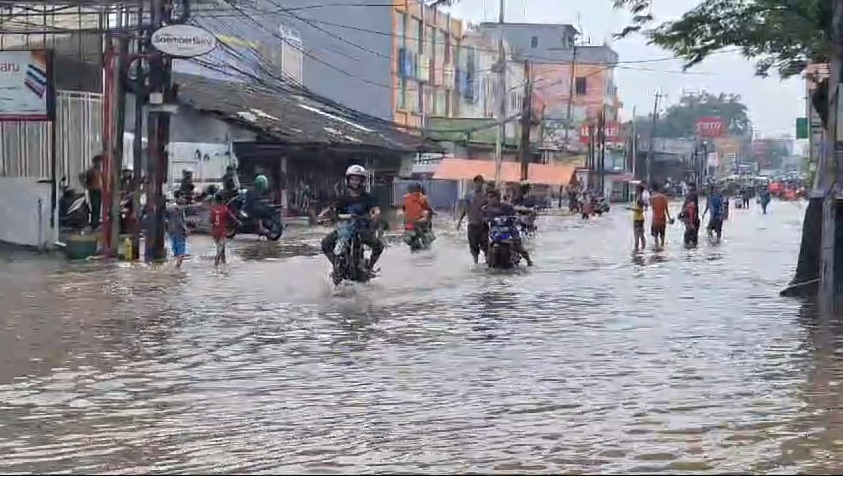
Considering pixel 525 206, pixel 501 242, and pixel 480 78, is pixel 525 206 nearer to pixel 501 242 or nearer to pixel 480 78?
pixel 501 242

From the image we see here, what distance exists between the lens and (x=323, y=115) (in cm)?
5025

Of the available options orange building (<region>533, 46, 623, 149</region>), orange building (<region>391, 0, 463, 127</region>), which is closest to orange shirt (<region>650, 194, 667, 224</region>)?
orange building (<region>391, 0, 463, 127</region>)

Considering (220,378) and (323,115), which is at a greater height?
(323,115)

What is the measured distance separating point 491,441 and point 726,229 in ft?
129

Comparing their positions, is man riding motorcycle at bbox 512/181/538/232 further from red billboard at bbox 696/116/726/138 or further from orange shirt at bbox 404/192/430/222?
red billboard at bbox 696/116/726/138

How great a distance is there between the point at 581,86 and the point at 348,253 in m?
97.2

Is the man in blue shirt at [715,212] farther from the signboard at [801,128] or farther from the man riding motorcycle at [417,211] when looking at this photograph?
the man riding motorcycle at [417,211]

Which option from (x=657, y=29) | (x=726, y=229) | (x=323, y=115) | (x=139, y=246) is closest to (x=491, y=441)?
(x=657, y=29)

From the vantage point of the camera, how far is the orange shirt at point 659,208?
1226 inches

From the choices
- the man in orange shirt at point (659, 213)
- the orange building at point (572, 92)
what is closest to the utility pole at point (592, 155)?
the orange building at point (572, 92)

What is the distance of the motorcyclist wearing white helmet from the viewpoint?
18.2 metres

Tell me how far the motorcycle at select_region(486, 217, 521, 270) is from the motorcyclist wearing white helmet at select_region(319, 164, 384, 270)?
14.8 feet

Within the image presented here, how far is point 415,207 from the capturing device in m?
29.1

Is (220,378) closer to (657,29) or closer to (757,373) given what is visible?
(757,373)
